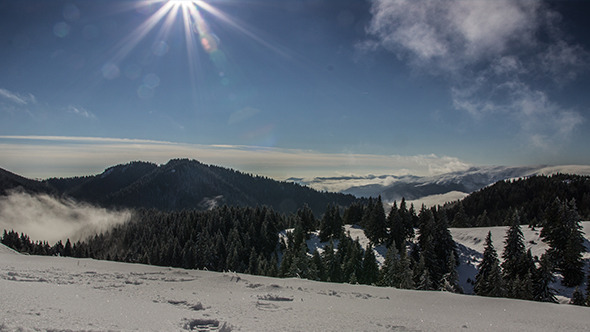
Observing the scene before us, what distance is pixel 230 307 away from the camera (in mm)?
9688

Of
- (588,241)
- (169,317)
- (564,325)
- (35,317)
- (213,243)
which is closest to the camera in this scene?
(35,317)

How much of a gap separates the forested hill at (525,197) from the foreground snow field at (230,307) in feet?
357

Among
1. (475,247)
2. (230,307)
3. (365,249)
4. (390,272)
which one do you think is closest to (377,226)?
A: (365,249)

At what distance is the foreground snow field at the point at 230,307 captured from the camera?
7.48 m

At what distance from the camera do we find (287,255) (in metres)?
61.3

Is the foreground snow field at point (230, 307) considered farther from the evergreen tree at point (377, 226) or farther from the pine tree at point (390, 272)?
the evergreen tree at point (377, 226)

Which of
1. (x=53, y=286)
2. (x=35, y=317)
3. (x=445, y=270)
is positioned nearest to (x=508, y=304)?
(x=35, y=317)

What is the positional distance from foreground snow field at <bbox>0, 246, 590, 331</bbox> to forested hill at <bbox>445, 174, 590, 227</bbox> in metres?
109

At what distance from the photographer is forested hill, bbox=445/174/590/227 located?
115 meters

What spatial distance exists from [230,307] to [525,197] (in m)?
166

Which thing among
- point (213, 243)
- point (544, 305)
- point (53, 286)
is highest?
point (53, 286)

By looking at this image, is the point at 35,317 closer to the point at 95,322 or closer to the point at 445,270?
the point at 95,322

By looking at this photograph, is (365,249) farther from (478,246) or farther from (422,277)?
(422,277)

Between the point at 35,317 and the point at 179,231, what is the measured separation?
348 feet
